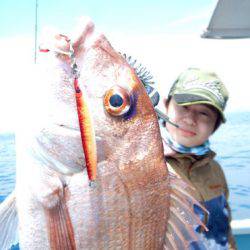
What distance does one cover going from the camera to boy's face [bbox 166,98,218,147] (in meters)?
3.35

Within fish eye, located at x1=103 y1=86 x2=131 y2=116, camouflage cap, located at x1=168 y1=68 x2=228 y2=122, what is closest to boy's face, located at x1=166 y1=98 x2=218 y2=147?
camouflage cap, located at x1=168 y1=68 x2=228 y2=122

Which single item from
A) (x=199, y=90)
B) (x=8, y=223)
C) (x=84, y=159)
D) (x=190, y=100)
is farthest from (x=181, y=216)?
(x=199, y=90)

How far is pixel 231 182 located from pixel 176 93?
13575mm

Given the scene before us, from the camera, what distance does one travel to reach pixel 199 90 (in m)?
3.34

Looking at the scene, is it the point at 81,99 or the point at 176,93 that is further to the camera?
the point at 176,93

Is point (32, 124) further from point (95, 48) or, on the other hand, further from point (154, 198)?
point (154, 198)

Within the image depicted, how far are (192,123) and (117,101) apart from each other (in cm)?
185

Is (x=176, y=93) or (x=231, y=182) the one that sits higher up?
(x=176, y=93)

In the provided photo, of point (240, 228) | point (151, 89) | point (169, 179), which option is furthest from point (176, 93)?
point (240, 228)

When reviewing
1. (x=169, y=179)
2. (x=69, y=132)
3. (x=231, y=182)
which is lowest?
(x=231, y=182)

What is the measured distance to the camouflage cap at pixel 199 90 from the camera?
328cm

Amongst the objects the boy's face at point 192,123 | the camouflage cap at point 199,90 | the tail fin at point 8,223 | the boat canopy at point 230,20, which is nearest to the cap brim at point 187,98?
the camouflage cap at point 199,90

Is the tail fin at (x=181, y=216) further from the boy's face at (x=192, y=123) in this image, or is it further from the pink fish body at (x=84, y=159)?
the boy's face at (x=192, y=123)

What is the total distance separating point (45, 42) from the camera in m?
1.56
